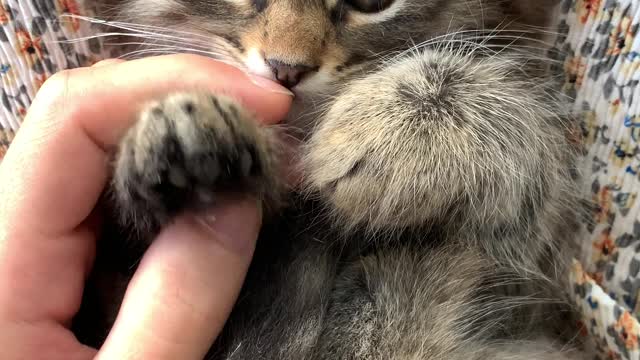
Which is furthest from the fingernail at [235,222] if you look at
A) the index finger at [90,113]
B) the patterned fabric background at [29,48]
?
the patterned fabric background at [29,48]

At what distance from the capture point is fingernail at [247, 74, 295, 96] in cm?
103

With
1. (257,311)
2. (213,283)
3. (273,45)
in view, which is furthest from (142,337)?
(273,45)

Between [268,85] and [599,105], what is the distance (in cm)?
64

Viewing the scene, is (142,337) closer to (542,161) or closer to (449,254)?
(449,254)

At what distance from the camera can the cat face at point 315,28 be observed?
1.08 meters

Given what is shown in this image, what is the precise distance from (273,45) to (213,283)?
44cm

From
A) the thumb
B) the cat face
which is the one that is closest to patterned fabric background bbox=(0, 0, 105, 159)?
the cat face

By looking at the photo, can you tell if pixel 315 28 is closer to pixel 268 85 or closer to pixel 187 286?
pixel 268 85

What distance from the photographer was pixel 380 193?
1012 millimetres

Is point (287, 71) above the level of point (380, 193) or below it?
above

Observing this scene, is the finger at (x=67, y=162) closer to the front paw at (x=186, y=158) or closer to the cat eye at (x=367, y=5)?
the front paw at (x=186, y=158)

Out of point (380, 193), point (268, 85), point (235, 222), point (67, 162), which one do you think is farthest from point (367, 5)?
point (67, 162)

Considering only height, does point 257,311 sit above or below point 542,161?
below

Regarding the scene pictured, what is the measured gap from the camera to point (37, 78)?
1294mm
